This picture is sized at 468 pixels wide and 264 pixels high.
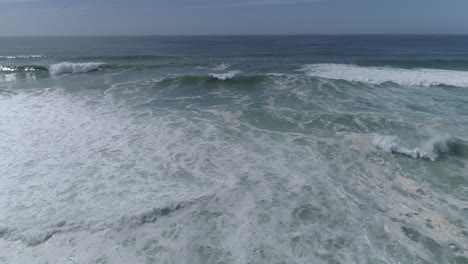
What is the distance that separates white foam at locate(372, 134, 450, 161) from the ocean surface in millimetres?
50

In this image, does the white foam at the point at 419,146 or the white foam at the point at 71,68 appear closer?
the white foam at the point at 419,146

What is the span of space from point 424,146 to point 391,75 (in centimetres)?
1392

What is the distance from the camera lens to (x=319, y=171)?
8.31 m

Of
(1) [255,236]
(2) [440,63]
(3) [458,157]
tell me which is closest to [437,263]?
(1) [255,236]

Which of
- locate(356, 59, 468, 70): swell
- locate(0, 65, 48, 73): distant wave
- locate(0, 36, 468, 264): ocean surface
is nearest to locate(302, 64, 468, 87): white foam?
locate(356, 59, 468, 70): swell

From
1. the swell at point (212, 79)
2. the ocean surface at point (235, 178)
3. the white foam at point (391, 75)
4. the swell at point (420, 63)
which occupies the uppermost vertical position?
the swell at point (420, 63)

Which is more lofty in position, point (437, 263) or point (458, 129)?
point (458, 129)

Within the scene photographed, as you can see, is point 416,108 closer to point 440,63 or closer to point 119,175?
point 119,175

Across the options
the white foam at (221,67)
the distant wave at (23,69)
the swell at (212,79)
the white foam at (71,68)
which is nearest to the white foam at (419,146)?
the swell at (212,79)

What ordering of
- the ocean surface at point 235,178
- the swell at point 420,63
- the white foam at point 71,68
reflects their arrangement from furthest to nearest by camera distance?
1. the swell at point 420,63
2. the white foam at point 71,68
3. the ocean surface at point 235,178

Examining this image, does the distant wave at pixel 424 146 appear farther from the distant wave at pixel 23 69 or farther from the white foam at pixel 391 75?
the distant wave at pixel 23 69

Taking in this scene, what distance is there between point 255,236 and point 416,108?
1148 centimetres

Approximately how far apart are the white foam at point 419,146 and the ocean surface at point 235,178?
2.0 inches

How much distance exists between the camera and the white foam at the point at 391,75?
19203 millimetres
